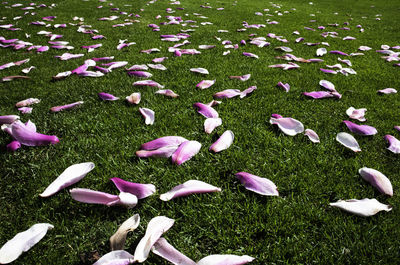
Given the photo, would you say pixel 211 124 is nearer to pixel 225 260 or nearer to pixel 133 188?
pixel 133 188

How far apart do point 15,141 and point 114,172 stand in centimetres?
81

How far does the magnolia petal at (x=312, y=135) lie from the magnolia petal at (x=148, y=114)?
127 centimetres

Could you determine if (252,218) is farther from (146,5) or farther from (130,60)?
(146,5)

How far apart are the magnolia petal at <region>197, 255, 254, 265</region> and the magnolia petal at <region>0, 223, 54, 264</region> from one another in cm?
79

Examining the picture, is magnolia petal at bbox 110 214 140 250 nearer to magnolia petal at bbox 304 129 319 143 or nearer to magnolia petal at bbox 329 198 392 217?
magnolia petal at bbox 329 198 392 217

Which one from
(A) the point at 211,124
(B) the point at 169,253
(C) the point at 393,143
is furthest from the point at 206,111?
(C) the point at 393,143

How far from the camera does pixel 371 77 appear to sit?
306 centimetres

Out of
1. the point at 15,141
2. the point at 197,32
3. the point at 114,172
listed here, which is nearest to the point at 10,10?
the point at 197,32

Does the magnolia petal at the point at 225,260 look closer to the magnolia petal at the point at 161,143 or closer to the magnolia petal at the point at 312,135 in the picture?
the magnolia petal at the point at 161,143

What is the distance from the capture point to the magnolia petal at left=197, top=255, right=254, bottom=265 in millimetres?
1019

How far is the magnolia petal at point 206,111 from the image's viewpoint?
79.7 inches

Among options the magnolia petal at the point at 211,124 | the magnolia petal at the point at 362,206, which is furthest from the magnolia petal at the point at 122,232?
the magnolia petal at the point at 362,206

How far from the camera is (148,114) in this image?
2.03 metres

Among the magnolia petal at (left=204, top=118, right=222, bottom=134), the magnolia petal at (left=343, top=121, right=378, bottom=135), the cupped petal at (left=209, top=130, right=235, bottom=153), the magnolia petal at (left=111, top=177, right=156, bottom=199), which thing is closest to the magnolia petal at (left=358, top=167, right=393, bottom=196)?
the magnolia petal at (left=343, top=121, right=378, bottom=135)
